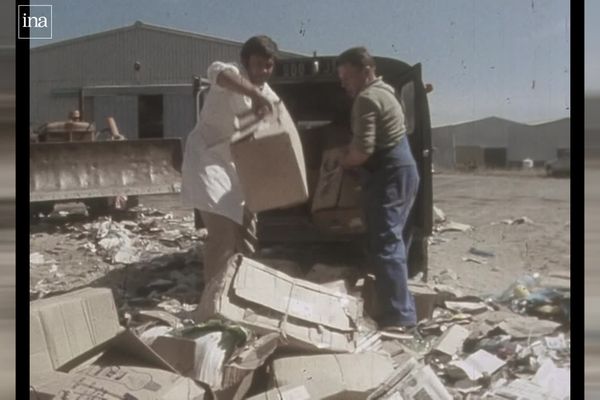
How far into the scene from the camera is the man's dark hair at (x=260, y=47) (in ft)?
8.79

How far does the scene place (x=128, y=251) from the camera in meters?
2.78

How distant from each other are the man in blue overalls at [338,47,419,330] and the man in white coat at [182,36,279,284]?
26cm

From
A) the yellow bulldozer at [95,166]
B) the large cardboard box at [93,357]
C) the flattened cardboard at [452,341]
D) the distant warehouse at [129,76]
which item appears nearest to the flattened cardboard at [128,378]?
the large cardboard box at [93,357]

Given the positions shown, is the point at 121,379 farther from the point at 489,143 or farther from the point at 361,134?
the point at 489,143

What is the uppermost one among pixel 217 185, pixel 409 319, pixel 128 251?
pixel 217 185

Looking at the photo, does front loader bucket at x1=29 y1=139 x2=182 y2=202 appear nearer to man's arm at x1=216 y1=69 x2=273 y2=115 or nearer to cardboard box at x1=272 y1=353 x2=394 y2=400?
man's arm at x1=216 y1=69 x2=273 y2=115

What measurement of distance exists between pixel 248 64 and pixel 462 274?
945mm

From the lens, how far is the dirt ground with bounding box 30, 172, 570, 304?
108 inches

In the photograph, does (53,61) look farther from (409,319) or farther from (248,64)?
(409,319)

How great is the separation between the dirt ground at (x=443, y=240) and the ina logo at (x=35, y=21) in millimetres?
568

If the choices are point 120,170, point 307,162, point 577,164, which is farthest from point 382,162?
point 120,170

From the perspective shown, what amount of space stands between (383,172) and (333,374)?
0.65m

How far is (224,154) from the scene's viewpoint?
2.74m

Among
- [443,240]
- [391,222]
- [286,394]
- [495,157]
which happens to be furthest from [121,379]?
[495,157]
